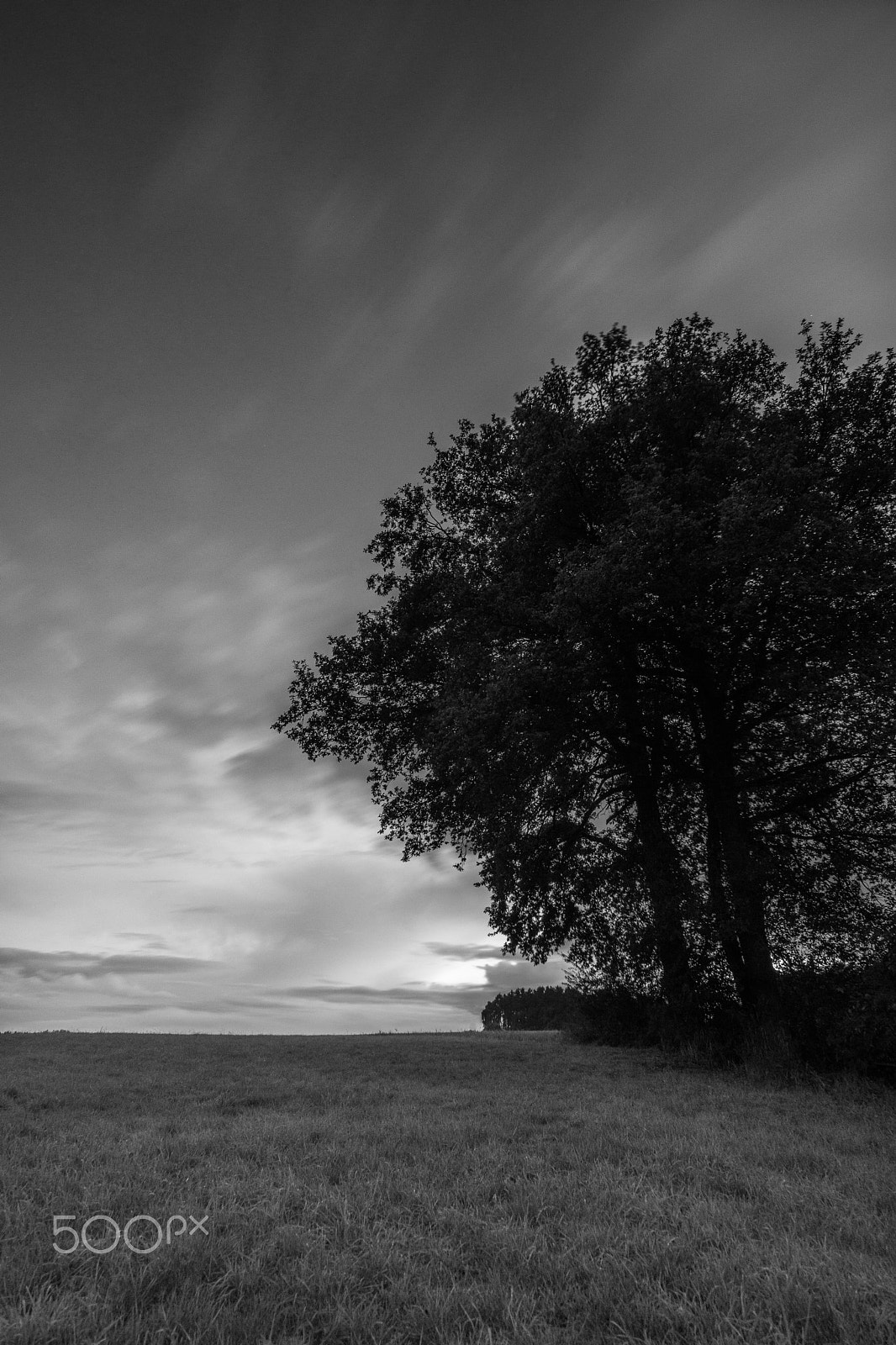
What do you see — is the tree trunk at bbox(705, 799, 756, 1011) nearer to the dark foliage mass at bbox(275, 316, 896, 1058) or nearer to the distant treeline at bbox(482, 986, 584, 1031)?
the dark foliage mass at bbox(275, 316, 896, 1058)

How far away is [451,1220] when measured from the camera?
536 cm

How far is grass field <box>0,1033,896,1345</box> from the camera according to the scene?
3.87 m

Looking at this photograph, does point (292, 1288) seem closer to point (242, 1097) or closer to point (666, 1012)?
point (242, 1097)

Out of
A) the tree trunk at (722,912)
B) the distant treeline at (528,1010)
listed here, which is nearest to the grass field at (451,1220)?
the tree trunk at (722,912)

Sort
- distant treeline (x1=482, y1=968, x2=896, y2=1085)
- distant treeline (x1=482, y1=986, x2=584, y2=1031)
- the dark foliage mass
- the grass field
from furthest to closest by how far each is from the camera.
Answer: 1. distant treeline (x1=482, y1=986, x2=584, y2=1031)
2. the dark foliage mass
3. distant treeline (x1=482, y1=968, x2=896, y2=1085)
4. the grass field

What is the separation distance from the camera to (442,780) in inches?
829

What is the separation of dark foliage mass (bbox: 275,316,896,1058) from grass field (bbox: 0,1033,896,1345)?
24.5 ft

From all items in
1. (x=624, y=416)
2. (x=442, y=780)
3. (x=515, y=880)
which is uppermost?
(x=624, y=416)

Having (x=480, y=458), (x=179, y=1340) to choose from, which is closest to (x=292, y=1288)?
(x=179, y=1340)

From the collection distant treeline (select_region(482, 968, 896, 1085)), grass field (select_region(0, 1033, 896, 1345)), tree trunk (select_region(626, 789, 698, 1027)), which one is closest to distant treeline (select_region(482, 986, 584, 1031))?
distant treeline (select_region(482, 968, 896, 1085))

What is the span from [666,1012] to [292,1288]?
56.9 ft

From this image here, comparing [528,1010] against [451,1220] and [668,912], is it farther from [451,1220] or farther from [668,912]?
[451,1220]

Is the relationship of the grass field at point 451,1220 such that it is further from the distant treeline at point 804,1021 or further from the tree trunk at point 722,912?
the tree trunk at point 722,912

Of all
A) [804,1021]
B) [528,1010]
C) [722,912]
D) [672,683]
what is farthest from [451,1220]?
[528,1010]
